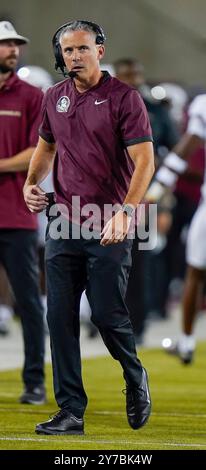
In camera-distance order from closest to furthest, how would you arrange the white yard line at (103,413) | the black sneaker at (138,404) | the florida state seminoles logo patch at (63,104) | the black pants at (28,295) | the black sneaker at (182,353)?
the florida state seminoles logo patch at (63,104) → the black sneaker at (138,404) → the white yard line at (103,413) → the black pants at (28,295) → the black sneaker at (182,353)

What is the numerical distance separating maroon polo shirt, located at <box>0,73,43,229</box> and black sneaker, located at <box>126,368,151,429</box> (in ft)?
6.01

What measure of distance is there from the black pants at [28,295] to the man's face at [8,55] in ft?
3.36

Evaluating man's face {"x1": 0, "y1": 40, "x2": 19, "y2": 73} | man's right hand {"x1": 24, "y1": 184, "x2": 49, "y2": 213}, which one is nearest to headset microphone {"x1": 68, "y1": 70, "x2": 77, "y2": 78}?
man's right hand {"x1": 24, "y1": 184, "x2": 49, "y2": 213}

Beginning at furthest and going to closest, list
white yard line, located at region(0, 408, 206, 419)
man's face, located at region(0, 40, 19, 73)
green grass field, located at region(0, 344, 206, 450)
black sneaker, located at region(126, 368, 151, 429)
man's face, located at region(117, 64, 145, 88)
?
1. man's face, located at region(117, 64, 145, 88)
2. man's face, located at region(0, 40, 19, 73)
3. white yard line, located at region(0, 408, 206, 419)
4. black sneaker, located at region(126, 368, 151, 429)
5. green grass field, located at region(0, 344, 206, 450)

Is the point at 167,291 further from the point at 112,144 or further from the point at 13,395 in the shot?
the point at 112,144

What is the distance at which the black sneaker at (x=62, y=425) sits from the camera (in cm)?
715

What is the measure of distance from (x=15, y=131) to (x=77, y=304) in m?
1.84

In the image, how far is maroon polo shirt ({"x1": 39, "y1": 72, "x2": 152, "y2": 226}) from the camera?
696 centimetres

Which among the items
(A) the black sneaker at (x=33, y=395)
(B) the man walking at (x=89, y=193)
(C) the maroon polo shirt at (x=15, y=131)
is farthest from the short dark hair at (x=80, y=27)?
(A) the black sneaker at (x=33, y=395)

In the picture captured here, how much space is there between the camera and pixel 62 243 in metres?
7.16

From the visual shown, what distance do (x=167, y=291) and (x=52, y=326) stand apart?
28.1 feet

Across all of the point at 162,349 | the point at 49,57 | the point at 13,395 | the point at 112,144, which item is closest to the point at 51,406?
the point at 13,395

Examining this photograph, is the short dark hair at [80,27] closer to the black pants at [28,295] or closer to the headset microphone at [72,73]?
the headset microphone at [72,73]

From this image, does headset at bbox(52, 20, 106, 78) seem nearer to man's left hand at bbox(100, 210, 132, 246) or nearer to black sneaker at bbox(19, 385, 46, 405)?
man's left hand at bbox(100, 210, 132, 246)
